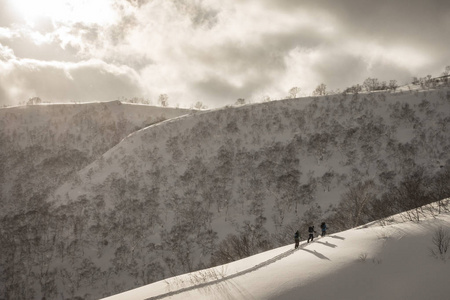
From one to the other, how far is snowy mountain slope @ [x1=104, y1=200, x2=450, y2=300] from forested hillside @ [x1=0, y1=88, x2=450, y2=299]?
1613 centimetres

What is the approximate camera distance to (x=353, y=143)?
142ft

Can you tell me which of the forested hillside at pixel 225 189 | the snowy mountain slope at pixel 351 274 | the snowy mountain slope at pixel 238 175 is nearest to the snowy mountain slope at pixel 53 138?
the forested hillside at pixel 225 189

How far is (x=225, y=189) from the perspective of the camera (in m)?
42.8

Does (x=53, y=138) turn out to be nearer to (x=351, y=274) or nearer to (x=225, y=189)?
(x=225, y=189)

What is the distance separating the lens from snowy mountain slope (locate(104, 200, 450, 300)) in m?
10.5

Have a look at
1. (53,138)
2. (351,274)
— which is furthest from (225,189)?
(53,138)

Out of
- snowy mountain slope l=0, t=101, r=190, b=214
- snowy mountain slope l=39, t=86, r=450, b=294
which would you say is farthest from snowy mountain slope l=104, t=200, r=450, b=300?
snowy mountain slope l=0, t=101, r=190, b=214

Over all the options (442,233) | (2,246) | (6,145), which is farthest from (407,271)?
(6,145)

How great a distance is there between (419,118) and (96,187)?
156ft

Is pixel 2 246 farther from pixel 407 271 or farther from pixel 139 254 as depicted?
pixel 407 271

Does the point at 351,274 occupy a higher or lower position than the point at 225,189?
lower

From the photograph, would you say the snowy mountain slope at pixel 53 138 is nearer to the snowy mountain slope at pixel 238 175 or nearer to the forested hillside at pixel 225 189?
the forested hillside at pixel 225 189

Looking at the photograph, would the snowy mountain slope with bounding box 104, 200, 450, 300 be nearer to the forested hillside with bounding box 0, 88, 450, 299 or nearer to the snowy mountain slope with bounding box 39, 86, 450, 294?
the forested hillside with bounding box 0, 88, 450, 299

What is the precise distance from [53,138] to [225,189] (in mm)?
46748
